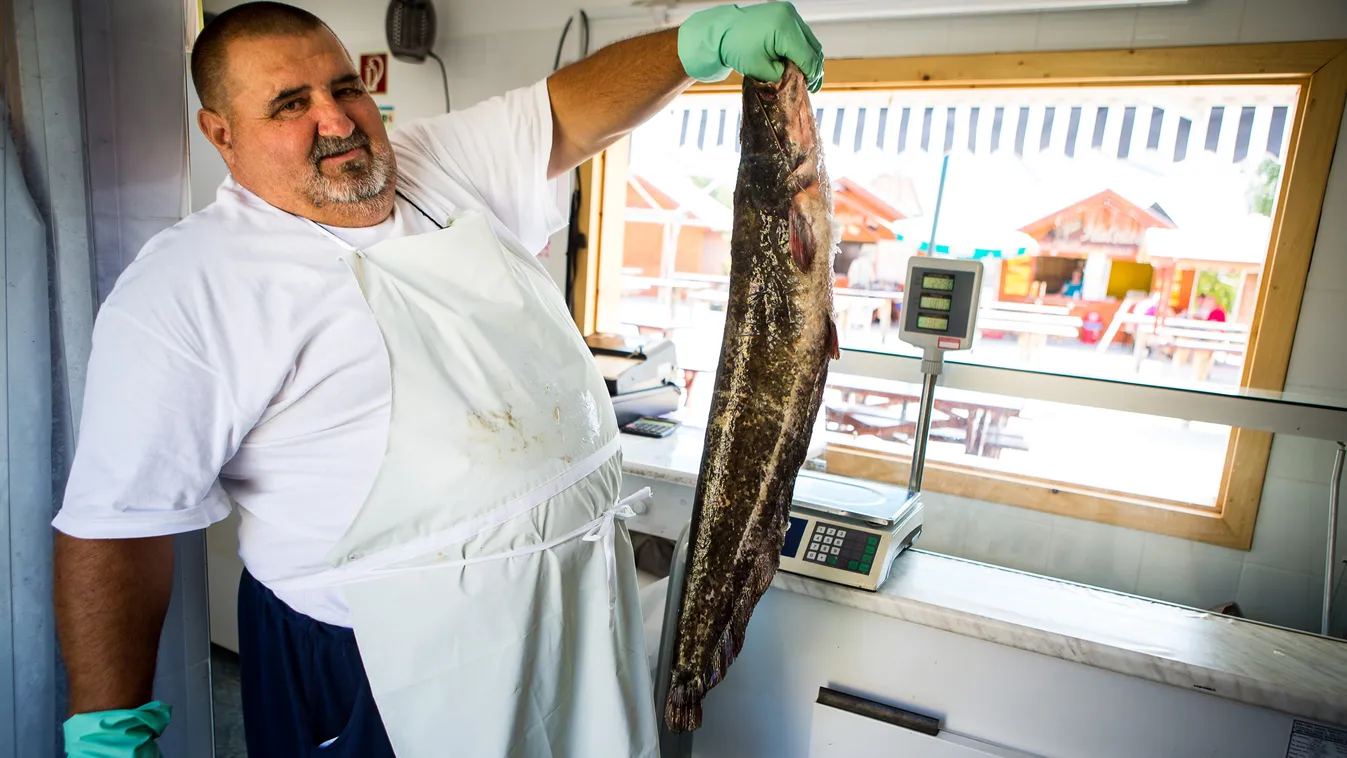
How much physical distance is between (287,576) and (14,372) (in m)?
0.67

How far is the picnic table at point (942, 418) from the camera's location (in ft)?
12.1

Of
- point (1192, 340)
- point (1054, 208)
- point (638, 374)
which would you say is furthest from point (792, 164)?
point (1192, 340)

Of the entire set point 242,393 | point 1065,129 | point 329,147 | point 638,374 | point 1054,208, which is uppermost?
point 1065,129

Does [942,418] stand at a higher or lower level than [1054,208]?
lower

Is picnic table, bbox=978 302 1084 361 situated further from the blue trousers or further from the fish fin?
the blue trousers

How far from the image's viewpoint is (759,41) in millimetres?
1237

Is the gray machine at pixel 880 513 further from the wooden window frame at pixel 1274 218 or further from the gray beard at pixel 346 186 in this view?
the wooden window frame at pixel 1274 218

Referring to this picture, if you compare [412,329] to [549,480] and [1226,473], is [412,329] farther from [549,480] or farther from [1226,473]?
[1226,473]

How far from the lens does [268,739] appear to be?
1.49 metres

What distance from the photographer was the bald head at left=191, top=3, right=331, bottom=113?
125cm

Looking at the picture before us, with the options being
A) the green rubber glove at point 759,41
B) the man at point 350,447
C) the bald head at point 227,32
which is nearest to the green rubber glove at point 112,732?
the man at point 350,447

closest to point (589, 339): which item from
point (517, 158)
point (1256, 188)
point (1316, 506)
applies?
point (517, 158)

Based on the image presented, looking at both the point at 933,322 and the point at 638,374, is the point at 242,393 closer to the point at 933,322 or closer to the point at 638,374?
the point at 933,322

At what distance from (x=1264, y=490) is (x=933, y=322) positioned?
2066mm
